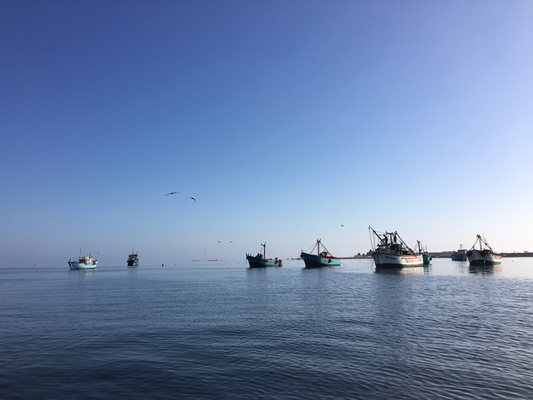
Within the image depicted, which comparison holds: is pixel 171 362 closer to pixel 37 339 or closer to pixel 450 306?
pixel 37 339

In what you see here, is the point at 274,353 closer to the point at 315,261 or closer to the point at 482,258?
the point at 315,261

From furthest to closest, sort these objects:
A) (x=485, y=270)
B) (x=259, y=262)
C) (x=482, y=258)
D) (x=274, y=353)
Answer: (x=259, y=262) → (x=482, y=258) → (x=485, y=270) → (x=274, y=353)

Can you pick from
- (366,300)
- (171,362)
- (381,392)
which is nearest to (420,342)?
(381,392)

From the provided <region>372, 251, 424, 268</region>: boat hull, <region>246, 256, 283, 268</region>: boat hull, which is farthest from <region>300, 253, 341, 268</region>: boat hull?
<region>372, 251, 424, 268</region>: boat hull

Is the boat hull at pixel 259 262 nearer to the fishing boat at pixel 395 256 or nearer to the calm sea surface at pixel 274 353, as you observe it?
the fishing boat at pixel 395 256

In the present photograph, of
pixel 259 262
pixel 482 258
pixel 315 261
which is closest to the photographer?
pixel 482 258

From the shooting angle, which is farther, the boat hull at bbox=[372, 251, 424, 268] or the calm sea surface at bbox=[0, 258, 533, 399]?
the boat hull at bbox=[372, 251, 424, 268]

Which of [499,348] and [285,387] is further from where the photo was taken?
[499,348]

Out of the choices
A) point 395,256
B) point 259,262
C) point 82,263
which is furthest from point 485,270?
point 82,263

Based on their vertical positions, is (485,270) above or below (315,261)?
below

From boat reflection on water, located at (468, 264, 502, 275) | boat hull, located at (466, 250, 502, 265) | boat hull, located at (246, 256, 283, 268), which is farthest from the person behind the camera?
boat hull, located at (246, 256, 283, 268)

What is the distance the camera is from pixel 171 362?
56.6 feet

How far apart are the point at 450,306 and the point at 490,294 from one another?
621 inches

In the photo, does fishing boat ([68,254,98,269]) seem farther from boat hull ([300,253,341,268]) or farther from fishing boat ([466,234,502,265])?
fishing boat ([466,234,502,265])
